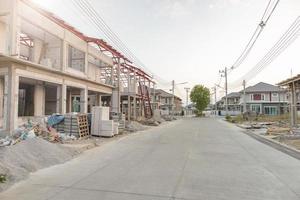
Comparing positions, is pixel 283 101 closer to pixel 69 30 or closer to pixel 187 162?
pixel 69 30

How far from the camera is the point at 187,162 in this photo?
9164 millimetres

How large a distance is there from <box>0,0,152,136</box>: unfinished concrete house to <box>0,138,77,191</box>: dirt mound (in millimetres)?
5671

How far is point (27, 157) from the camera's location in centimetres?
823

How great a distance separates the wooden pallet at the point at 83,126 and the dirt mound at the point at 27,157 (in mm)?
5468

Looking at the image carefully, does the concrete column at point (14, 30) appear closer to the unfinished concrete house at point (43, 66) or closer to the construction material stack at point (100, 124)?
the unfinished concrete house at point (43, 66)

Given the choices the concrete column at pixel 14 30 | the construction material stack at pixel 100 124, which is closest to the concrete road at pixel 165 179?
the construction material stack at pixel 100 124

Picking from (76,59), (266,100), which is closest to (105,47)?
(76,59)

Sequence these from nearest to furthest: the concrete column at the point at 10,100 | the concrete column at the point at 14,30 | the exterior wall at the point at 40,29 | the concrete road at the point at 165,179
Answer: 1. the concrete road at the point at 165,179
2. the concrete column at the point at 14,30
3. the concrete column at the point at 10,100
4. the exterior wall at the point at 40,29

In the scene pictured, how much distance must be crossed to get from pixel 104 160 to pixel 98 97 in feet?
70.4

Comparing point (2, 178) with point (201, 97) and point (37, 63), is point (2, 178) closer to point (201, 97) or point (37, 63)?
point (37, 63)

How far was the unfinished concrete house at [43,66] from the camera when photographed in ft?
46.0

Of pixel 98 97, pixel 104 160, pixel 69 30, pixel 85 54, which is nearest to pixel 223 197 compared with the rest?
pixel 104 160

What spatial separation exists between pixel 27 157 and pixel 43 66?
9.20 m

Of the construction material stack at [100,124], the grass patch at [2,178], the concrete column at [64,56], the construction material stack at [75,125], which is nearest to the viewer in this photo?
the grass patch at [2,178]
